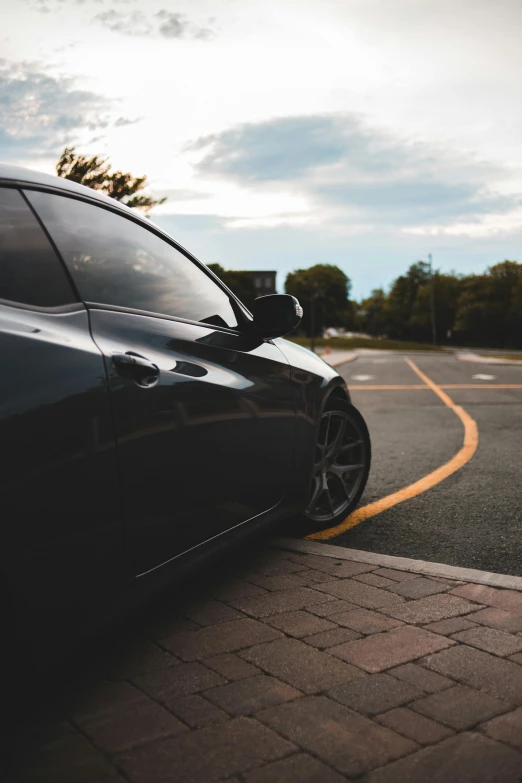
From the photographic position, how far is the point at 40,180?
2365mm

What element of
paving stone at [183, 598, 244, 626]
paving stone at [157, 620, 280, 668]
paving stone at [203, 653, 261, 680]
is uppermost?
paving stone at [183, 598, 244, 626]

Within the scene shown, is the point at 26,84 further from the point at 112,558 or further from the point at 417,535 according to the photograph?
the point at 417,535

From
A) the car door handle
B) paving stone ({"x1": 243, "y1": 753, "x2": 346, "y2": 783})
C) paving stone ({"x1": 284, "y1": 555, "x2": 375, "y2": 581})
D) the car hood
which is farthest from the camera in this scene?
the car hood

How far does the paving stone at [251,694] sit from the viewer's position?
7.07 ft

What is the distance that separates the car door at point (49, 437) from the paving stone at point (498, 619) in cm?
136

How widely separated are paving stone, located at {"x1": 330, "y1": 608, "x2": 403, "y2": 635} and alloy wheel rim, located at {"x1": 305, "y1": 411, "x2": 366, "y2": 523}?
1.00 meters

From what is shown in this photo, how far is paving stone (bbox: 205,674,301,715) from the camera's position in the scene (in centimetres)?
215

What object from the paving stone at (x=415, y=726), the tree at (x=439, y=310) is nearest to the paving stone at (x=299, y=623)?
the paving stone at (x=415, y=726)

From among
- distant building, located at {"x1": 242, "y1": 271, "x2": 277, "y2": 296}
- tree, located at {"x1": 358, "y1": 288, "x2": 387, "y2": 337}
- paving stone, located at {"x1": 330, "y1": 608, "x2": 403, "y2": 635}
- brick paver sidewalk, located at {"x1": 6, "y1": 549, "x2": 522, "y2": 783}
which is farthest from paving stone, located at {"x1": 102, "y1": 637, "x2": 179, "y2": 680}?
tree, located at {"x1": 358, "y1": 288, "x2": 387, "y2": 337}

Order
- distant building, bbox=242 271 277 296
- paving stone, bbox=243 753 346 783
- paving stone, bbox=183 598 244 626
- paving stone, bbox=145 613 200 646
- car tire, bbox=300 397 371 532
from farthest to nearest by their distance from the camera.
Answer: distant building, bbox=242 271 277 296
car tire, bbox=300 397 371 532
paving stone, bbox=183 598 244 626
paving stone, bbox=145 613 200 646
paving stone, bbox=243 753 346 783

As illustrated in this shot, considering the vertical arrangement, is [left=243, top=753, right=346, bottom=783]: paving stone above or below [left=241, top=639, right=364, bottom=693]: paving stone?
below

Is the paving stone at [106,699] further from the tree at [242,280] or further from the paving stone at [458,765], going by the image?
the tree at [242,280]

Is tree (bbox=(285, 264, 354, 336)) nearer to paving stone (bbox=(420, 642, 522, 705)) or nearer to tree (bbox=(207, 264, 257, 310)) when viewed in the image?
tree (bbox=(207, 264, 257, 310))

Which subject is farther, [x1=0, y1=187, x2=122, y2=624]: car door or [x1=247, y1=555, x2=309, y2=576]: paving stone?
[x1=247, y1=555, x2=309, y2=576]: paving stone
